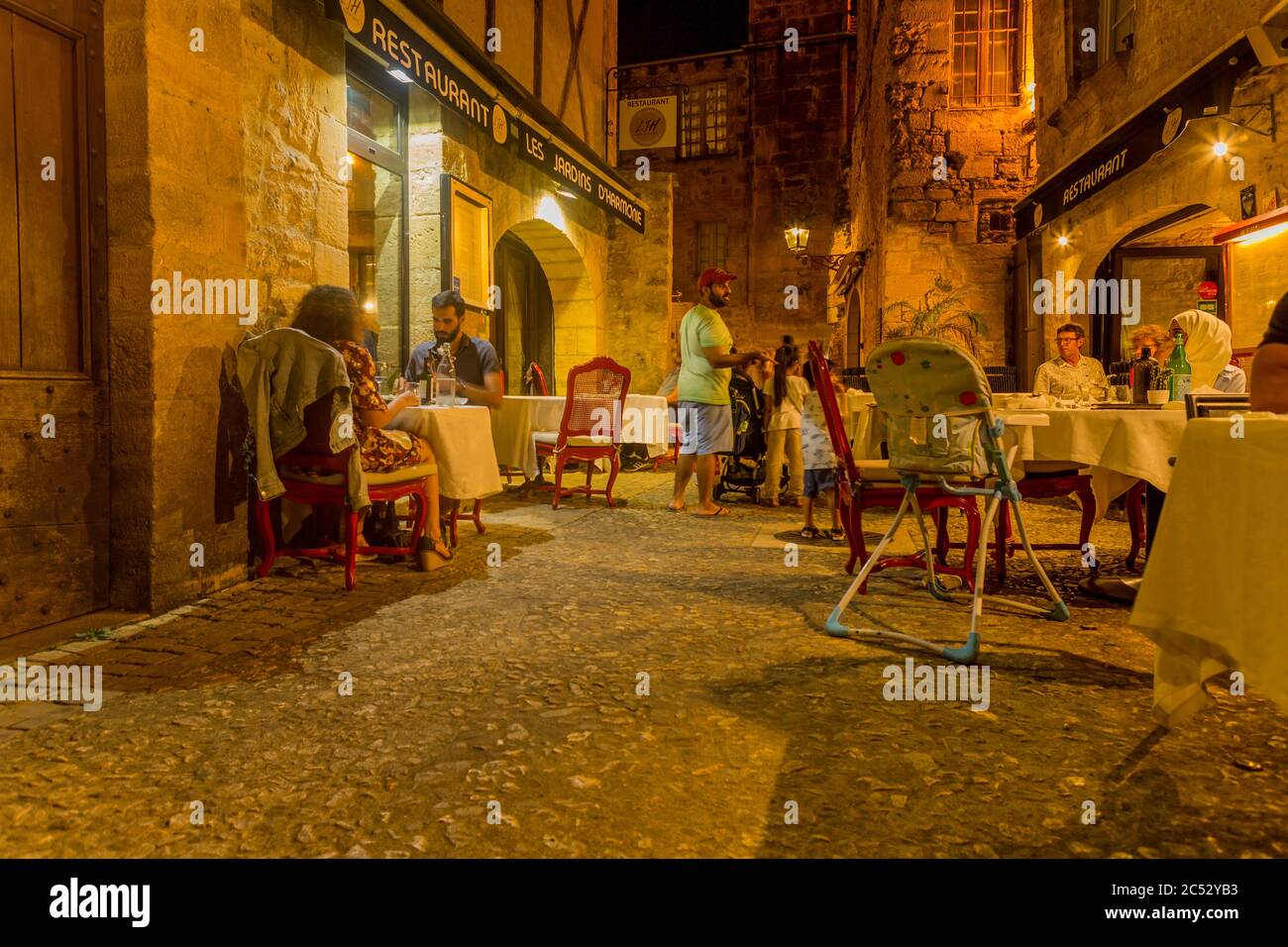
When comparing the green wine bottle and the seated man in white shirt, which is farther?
the seated man in white shirt

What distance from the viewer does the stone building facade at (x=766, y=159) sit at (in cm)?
1988

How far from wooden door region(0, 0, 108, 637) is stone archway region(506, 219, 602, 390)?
777 centimetres

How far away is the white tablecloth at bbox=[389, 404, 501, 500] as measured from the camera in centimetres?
428

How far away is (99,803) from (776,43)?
73.6 feet

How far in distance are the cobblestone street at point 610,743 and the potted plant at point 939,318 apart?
901cm

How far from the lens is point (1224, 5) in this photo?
607cm

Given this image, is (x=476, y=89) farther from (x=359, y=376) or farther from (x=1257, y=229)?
(x=1257, y=229)

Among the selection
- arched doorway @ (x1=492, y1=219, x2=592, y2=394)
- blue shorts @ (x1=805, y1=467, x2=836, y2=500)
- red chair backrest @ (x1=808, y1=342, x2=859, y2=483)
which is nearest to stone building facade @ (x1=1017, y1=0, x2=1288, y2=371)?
blue shorts @ (x1=805, y1=467, x2=836, y2=500)

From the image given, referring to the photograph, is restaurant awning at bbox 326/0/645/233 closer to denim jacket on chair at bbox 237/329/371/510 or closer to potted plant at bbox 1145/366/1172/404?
denim jacket on chair at bbox 237/329/371/510

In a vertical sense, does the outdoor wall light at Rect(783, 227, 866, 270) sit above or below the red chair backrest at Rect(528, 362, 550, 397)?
above
